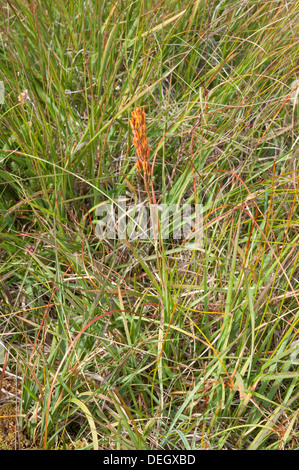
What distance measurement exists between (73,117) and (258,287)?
0.85 metres

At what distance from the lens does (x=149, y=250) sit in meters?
1.42

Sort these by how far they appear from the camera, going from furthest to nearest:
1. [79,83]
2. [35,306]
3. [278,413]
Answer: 1. [79,83]
2. [35,306]
3. [278,413]

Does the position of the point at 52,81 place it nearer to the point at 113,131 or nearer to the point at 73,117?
the point at 73,117

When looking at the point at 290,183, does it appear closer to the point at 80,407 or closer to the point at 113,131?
the point at 113,131

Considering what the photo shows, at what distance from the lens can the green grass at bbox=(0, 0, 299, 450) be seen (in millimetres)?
1112

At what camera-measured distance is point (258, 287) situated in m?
1.14

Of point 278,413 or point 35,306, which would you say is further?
point 35,306

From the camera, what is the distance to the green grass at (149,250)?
43.8 inches

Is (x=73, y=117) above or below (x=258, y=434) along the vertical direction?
above

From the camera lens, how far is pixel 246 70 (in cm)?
160

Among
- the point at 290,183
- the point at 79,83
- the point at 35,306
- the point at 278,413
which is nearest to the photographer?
the point at 278,413
